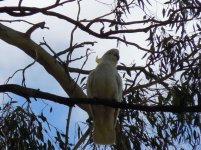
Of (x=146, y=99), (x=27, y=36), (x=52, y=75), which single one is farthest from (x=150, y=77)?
(x=27, y=36)

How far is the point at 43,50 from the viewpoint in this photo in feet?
13.5

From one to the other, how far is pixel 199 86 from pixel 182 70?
204mm

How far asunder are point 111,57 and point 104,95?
1.62ft

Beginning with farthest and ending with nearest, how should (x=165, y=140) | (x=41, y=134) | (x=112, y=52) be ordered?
(x=165, y=140), (x=112, y=52), (x=41, y=134)

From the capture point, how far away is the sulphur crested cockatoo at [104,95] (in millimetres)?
3488

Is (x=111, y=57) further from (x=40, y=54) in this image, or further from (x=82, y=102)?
(x=82, y=102)

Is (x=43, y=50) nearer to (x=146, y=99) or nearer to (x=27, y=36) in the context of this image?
(x=27, y=36)

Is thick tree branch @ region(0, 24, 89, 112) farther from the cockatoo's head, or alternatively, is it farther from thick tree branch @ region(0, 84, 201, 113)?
thick tree branch @ region(0, 84, 201, 113)

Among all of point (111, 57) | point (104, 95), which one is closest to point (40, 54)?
point (111, 57)

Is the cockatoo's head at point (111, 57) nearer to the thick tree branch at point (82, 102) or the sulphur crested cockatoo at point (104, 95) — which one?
the sulphur crested cockatoo at point (104, 95)

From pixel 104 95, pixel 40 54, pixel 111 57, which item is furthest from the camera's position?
pixel 40 54

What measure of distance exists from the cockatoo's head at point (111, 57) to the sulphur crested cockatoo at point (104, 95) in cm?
23

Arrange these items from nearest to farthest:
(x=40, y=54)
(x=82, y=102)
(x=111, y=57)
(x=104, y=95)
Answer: (x=82, y=102)
(x=104, y=95)
(x=111, y=57)
(x=40, y=54)

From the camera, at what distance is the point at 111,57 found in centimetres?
392
